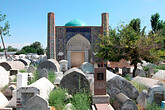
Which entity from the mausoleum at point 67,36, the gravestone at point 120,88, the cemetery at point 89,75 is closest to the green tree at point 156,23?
the cemetery at point 89,75

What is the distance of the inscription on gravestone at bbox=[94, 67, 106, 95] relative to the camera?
488 centimetres

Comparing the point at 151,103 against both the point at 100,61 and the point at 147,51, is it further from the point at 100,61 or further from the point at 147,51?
the point at 100,61

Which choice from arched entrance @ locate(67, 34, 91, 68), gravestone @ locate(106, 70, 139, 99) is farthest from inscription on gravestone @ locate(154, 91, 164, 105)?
arched entrance @ locate(67, 34, 91, 68)

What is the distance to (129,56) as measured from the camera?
32.0 ft

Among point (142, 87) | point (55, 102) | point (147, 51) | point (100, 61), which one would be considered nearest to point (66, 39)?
point (100, 61)

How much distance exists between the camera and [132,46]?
919cm

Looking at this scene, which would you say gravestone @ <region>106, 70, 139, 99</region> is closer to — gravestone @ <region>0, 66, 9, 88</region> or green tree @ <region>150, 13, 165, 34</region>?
gravestone @ <region>0, 66, 9, 88</region>

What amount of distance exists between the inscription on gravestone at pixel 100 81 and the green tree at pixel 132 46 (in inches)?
179

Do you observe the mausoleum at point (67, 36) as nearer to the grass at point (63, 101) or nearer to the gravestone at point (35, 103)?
the grass at point (63, 101)

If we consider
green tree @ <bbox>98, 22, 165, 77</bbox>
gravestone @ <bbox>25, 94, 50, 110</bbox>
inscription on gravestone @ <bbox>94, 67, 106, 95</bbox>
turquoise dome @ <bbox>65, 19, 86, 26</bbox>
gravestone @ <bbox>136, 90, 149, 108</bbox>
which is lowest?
gravestone @ <bbox>136, 90, 149, 108</bbox>

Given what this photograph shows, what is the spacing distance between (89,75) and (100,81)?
363cm

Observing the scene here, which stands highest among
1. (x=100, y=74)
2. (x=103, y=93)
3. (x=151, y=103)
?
(x=100, y=74)

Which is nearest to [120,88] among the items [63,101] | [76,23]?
[63,101]

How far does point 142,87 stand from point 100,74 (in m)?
2.51
